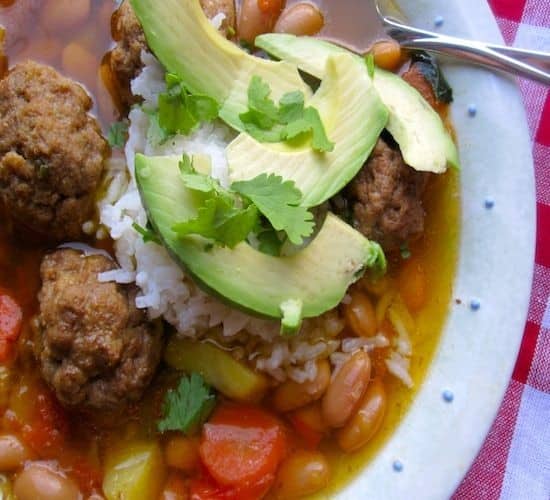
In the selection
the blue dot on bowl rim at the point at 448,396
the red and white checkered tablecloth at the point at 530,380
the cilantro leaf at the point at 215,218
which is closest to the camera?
the cilantro leaf at the point at 215,218

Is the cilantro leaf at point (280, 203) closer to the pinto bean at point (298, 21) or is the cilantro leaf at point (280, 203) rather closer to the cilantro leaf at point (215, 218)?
the cilantro leaf at point (215, 218)

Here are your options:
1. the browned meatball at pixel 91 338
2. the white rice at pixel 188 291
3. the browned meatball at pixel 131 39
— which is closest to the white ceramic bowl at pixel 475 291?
the white rice at pixel 188 291

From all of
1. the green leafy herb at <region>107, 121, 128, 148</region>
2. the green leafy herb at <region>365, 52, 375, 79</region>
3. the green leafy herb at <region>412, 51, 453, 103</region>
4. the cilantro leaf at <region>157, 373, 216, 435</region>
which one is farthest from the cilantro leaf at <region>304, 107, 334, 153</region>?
the cilantro leaf at <region>157, 373, 216, 435</region>

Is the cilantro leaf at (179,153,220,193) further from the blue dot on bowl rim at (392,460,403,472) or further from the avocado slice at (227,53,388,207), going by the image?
the blue dot on bowl rim at (392,460,403,472)

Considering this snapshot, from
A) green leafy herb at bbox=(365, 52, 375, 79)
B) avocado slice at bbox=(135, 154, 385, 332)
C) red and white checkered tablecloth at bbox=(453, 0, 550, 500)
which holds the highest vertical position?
green leafy herb at bbox=(365, 52, 375, 79)

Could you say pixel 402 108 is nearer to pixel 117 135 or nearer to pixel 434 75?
pixel 434 75
